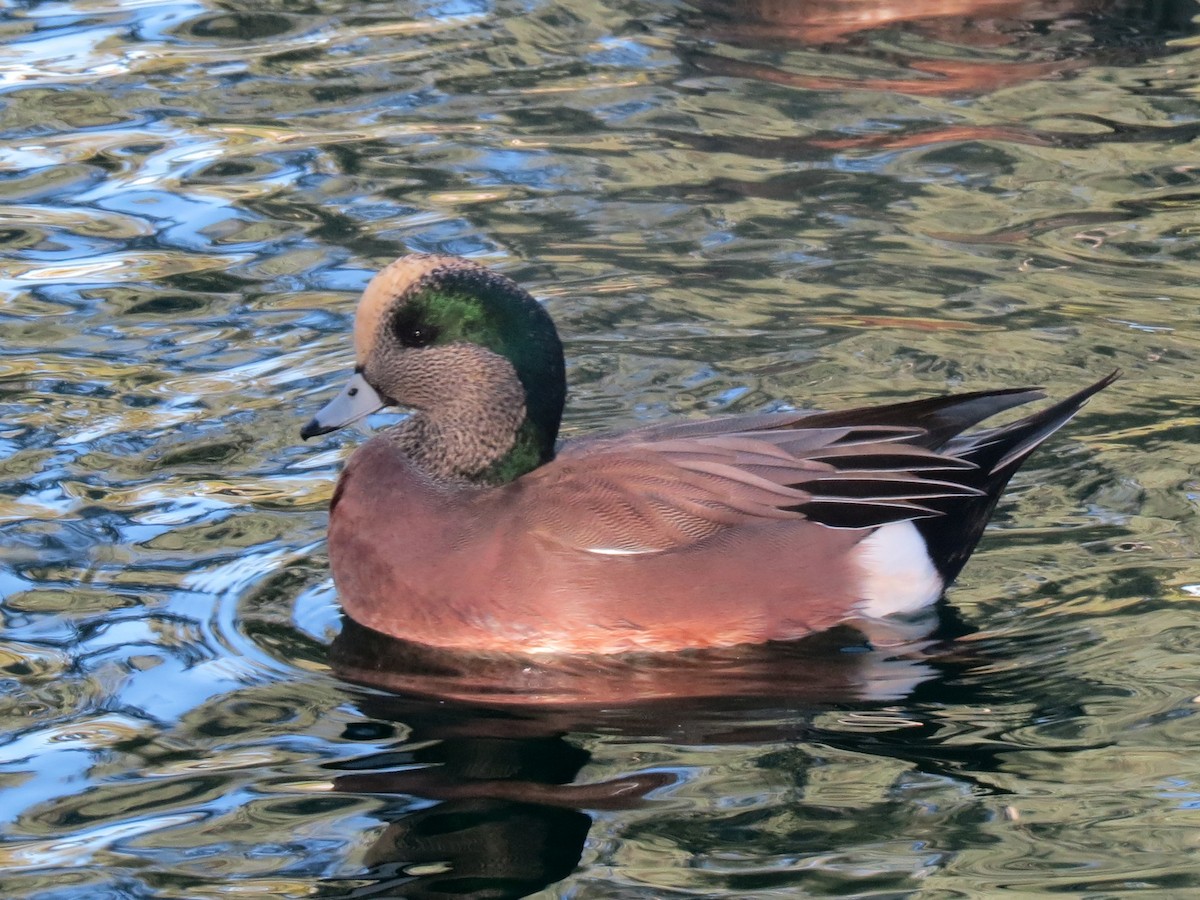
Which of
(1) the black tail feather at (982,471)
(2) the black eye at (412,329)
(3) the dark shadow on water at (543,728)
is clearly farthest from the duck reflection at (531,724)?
(2) the black eye at (412,329)

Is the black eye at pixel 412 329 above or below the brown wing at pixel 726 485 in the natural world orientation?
above

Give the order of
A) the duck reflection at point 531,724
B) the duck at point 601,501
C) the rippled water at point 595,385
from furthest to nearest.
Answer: the duck at point 601,501 < the rippled water at point 595,385 < the duck reflection at point 531,724

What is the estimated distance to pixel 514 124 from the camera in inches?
348

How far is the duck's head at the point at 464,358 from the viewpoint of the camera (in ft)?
16.2

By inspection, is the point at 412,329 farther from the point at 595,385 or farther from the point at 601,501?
the point at 595,385

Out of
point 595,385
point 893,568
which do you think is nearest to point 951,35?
point 595,385

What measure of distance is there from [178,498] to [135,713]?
49.6 inches

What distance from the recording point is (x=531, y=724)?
4.36m

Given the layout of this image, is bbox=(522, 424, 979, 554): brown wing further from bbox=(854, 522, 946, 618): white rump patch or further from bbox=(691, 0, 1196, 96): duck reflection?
bbox=(691, 0, 1196, 96): duck reflection

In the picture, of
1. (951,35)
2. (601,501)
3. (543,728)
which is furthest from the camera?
(951,35)

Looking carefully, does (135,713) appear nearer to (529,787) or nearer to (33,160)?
(529,787)

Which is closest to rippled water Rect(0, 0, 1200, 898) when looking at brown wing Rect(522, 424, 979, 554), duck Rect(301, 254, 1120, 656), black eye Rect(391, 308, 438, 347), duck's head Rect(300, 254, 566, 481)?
duck Rect(301, 254, 1120, 656)

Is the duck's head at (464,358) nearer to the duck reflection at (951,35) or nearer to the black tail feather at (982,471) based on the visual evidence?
the black tail feather at (982,471)

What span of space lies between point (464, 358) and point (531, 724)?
1117 millimetres
